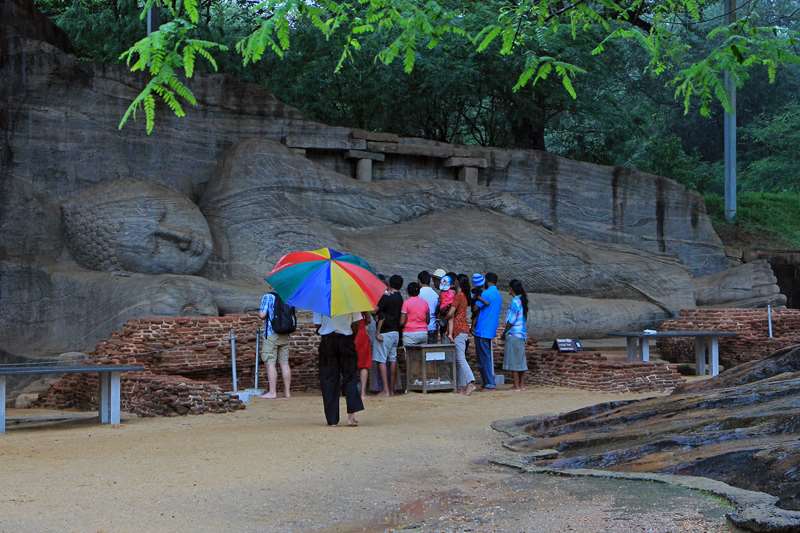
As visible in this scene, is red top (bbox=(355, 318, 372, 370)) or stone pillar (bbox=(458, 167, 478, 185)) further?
stone pillar (bbox=(458, 167, 478, 185))

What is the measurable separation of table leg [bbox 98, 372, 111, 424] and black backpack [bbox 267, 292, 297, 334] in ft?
8.47

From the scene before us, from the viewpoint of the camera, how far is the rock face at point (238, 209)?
16.0 meters

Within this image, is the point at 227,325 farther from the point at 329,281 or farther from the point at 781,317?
the point at 781,317

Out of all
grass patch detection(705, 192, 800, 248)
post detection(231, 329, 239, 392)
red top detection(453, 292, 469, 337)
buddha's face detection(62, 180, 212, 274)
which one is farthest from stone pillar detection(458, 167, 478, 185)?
grass patch detection(705, 192, 800, 248)

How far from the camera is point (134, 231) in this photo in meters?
16.2

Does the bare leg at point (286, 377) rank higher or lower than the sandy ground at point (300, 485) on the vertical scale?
higher

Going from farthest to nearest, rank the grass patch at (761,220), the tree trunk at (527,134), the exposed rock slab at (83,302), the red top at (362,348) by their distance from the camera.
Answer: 1. the grass patch at (761,220)
2. the tree trunk at (527,134)
3. the exposed rock slab at (83,302)
4. the red top at (362,348)

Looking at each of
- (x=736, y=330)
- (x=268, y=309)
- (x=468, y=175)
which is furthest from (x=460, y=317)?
(x=468, y=175)

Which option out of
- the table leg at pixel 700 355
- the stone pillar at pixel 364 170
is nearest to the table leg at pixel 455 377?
the table leg at pixel 700 355

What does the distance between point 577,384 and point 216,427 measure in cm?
601

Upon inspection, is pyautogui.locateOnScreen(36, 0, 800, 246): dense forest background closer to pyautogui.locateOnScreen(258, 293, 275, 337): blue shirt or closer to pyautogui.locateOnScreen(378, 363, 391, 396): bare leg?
pyautogui.locateOnScreen(378, 363, 391, 396): bare leg

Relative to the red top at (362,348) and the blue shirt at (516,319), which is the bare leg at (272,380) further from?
the blue shirt at (516,319)

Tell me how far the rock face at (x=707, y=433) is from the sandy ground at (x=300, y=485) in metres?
0.36

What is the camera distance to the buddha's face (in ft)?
53.1
